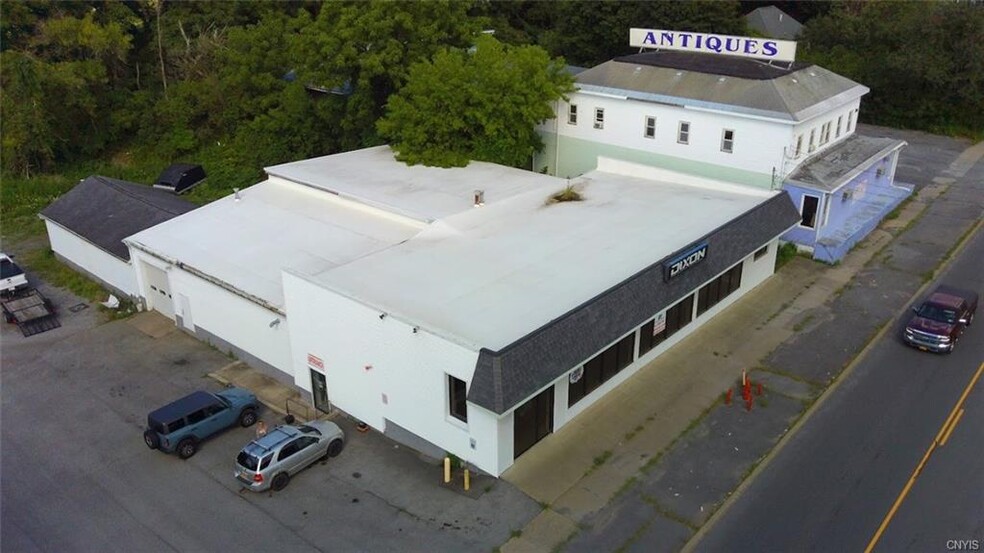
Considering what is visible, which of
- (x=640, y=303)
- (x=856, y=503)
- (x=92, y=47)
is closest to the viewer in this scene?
(x=856, y=503)

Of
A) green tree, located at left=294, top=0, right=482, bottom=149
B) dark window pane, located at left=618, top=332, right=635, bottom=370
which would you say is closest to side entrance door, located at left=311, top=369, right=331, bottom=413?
dark window pane, located at left=618, top=332, right=635, bottom=370

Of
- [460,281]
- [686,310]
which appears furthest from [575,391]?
[686,310]

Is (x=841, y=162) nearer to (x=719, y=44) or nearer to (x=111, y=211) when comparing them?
(x=719, y=44)

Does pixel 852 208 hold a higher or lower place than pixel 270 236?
lower

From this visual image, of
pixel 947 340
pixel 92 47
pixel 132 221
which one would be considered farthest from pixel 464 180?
pixel 92 47

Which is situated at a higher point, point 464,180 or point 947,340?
point 464,180

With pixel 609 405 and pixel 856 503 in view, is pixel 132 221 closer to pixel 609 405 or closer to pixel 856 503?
pixel 609 405

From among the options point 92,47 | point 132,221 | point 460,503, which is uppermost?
point 92,47
